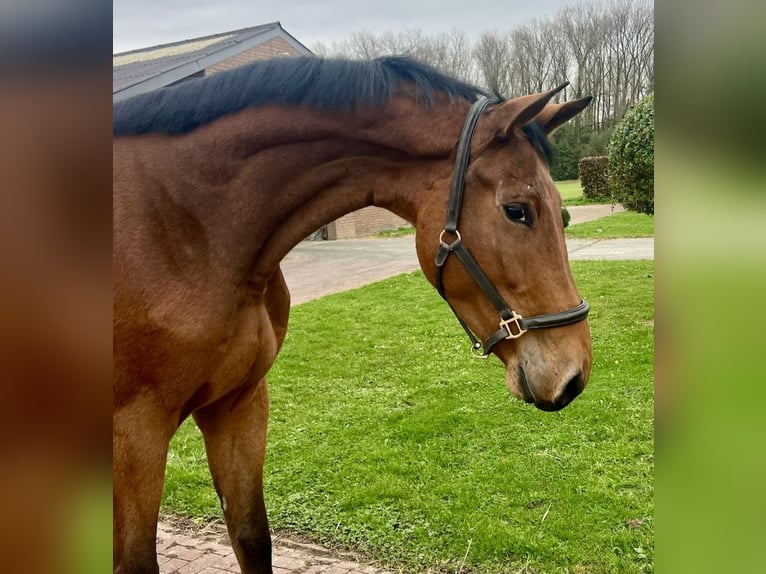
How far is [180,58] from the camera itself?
10.0 metres

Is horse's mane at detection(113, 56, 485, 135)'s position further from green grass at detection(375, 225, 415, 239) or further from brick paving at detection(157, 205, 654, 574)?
green grass at detection(375, 225, 415, 239)

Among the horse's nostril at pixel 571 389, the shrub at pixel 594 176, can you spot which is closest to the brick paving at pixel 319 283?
the shrub at pixel 594 176

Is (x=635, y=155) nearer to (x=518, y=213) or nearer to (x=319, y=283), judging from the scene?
(x=518, y=213)

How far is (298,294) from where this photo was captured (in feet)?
31.7

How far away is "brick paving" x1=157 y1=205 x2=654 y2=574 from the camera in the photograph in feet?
9.84

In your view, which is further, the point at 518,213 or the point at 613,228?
the point at 613,228

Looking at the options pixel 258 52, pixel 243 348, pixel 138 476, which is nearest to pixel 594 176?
pixel 258 52

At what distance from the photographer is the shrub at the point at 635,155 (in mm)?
6371

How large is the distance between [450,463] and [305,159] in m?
2.59

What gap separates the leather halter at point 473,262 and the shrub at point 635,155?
5.03m
